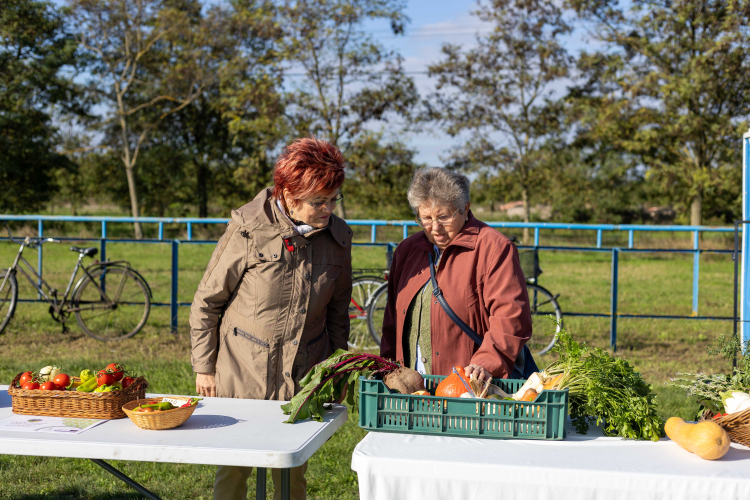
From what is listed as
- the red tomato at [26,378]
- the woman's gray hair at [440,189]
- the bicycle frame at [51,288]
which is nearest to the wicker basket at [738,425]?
the woman's gray hair at [440,189]

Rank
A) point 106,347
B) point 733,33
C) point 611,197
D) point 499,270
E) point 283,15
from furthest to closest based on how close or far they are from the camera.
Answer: point 611,197 → point 283,15 → point 733,33 → point 106,347 → point 499,270

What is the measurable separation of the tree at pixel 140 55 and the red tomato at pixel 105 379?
84.2ft

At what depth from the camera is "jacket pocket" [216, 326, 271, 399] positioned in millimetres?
2795

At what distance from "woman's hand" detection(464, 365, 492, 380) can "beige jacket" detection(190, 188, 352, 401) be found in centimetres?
73

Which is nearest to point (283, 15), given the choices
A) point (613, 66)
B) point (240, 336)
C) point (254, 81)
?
point (254, 81)

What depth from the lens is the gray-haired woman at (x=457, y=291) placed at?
262 cm

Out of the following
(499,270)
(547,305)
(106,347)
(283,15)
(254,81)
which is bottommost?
(106,347)

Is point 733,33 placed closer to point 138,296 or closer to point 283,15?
point 283,15

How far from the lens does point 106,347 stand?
7.17m

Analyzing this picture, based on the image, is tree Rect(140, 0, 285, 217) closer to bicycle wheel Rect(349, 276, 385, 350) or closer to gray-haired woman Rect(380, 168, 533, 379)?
bicycle wheel Rect(349, 276, 385, 350)

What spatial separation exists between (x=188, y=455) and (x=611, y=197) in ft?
98.6

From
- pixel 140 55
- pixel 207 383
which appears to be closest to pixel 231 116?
pixel 140 55

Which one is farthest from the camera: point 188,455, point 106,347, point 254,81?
point 254,81

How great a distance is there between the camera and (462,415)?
7.29 feet
